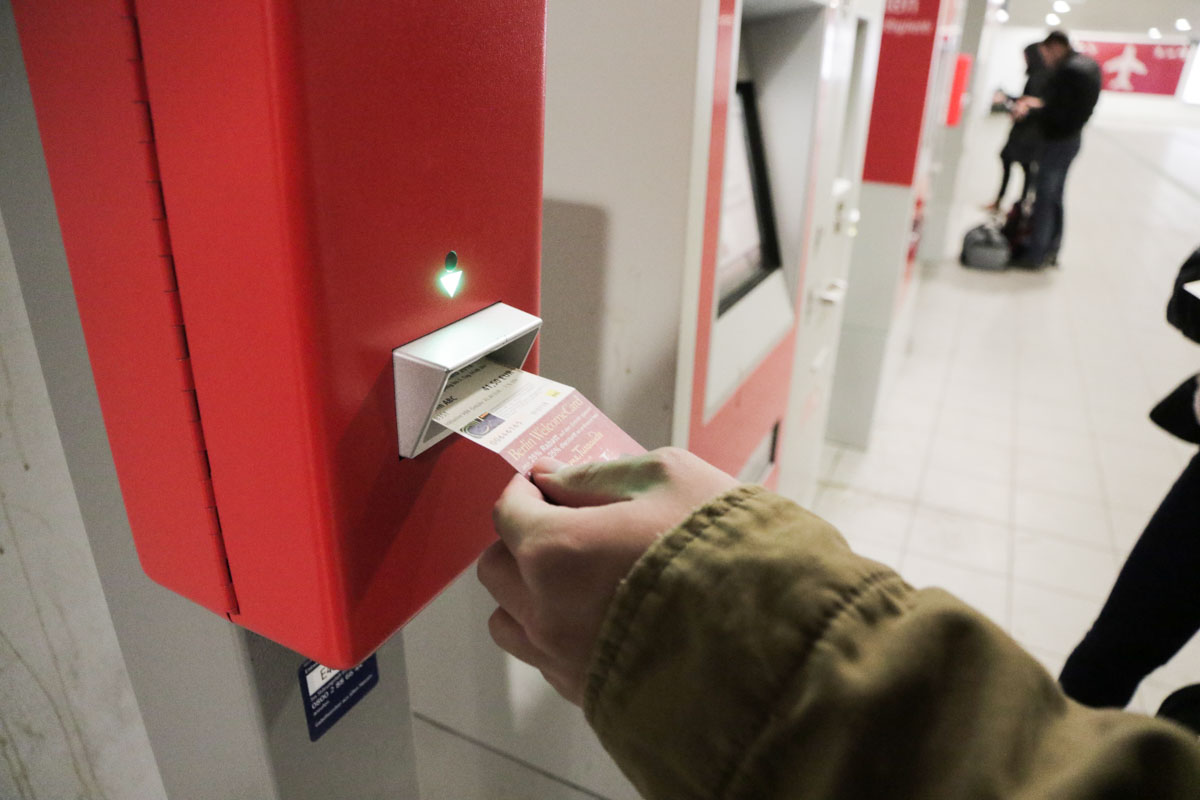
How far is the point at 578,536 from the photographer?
21.9 inches

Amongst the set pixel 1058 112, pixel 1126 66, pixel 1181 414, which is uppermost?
pixel 1126 66

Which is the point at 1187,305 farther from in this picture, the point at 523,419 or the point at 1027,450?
the point at 1027,450

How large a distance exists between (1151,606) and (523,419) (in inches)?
66.0

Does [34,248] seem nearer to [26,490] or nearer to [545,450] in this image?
[26,490]

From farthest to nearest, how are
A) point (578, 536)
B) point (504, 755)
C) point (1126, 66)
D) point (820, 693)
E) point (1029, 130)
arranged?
point (1126, 66) < point (1029, 130) < point (504, 755) < point (578, 536) < point (820, 693)

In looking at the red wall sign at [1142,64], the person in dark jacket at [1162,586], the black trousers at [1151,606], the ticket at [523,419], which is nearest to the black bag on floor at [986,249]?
the person in dark jacket at [1162,586]

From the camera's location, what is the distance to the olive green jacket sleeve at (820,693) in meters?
0.45

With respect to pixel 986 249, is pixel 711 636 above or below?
above

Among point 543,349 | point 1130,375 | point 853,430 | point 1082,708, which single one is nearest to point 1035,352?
point 1130,375

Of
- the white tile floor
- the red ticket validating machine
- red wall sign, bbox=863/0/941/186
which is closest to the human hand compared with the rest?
the red ticket validating machine

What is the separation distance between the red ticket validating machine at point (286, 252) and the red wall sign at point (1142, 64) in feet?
85.2

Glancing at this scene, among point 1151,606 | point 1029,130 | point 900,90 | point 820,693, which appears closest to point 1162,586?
point 1151,606

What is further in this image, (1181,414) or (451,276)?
(1181,414)

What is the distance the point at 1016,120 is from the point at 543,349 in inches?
270
